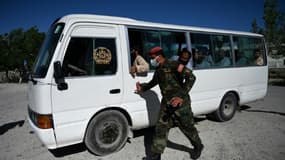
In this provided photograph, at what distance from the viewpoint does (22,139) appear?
434 centimetres

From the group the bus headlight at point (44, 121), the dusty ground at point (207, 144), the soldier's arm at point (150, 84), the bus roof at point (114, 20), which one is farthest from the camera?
the dusty ground at point (207, 144)

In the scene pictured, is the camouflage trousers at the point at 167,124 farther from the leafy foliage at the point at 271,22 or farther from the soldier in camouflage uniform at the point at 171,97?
the leafy foliage at the point at 271,22

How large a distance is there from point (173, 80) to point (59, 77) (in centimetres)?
173

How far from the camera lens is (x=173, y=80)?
285cm

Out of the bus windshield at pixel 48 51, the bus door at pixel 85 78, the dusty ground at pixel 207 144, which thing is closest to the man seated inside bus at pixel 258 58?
the dusty ground at pixel 207 144

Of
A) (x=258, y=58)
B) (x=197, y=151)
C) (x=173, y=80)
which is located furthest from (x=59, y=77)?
(x=258, y=58)

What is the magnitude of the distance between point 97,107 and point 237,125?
386 centimetres

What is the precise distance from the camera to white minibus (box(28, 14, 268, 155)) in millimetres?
2809

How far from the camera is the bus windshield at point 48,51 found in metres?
2.89

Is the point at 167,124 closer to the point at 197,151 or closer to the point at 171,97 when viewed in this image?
the point at 171,97

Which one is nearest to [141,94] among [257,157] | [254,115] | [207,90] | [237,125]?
[207,90]

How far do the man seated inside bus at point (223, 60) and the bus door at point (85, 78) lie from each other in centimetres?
291

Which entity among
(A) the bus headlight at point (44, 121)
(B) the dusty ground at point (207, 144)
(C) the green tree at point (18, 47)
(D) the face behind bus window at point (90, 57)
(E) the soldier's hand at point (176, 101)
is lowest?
(B) the dusty ground at point (207, 144)

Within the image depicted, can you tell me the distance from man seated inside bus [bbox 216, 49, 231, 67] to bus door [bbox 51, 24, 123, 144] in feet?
9.53
